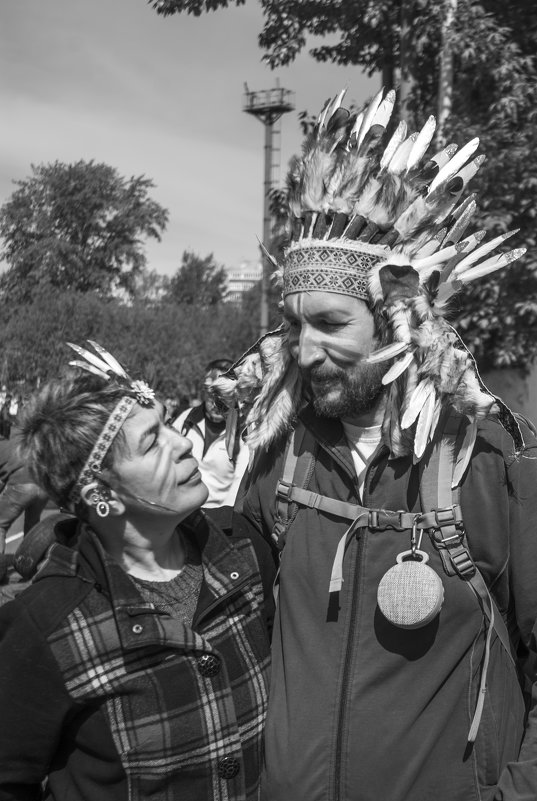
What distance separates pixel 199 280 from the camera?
6625cm

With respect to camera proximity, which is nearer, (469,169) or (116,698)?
(116,698)

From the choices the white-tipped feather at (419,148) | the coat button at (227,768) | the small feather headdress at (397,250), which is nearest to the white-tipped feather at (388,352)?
the small feather headdress at (397,250)

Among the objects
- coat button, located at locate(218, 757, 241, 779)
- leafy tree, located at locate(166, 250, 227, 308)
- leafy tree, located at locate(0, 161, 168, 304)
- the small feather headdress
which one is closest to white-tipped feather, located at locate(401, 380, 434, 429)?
the small feather headdress

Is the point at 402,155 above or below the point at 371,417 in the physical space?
above

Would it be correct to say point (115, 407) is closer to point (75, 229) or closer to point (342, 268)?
point (342, 268)

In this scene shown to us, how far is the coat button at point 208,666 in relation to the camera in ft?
6.63

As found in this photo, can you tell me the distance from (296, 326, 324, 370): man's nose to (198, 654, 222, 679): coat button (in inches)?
29.8

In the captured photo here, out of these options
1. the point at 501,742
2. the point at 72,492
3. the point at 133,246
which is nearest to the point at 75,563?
the point at 72,492

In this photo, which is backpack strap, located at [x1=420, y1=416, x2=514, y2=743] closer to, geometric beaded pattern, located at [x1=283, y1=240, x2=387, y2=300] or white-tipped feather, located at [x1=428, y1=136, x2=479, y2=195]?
geometric beaded pattern, located at [x1=283, y1=240, x2=387, y2=300]

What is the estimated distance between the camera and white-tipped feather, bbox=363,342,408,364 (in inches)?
82.4

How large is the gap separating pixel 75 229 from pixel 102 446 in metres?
36.7

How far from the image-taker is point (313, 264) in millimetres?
2219

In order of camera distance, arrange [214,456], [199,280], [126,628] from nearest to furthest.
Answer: [126,628] → [214,456] → [199,280]

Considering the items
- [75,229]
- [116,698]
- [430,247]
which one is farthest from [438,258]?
[75,229]
